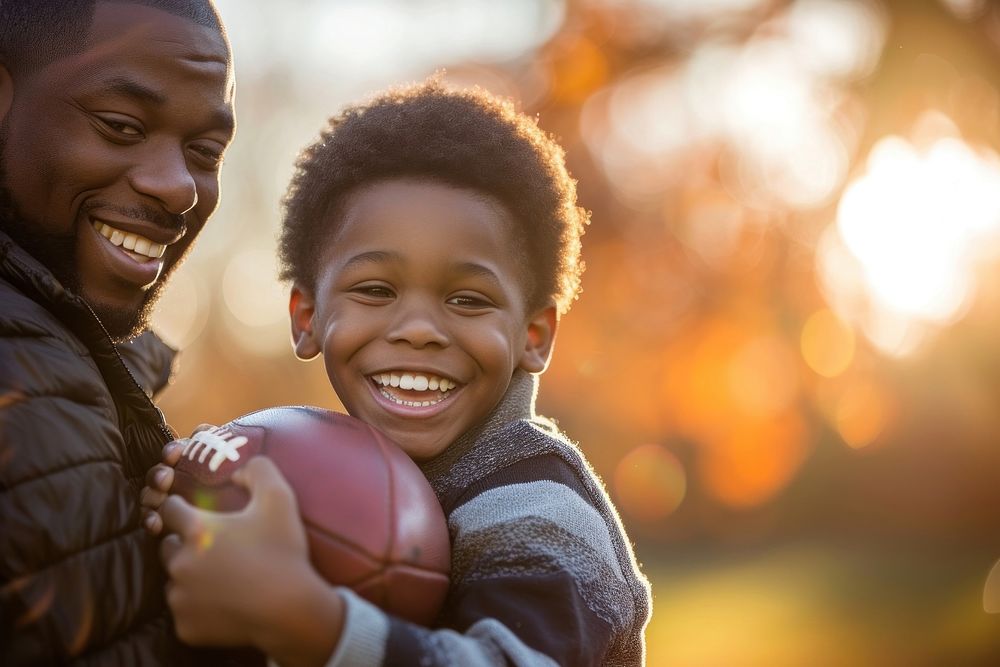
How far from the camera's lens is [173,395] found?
28344 millimetres

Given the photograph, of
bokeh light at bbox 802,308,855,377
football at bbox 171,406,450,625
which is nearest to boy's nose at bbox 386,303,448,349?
football at bbox 171,406,450,625

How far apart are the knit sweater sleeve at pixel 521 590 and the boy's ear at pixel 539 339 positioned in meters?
0.78

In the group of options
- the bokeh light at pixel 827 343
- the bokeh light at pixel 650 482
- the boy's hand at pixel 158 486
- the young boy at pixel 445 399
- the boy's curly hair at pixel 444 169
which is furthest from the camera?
the bokeh light at pixel 650 482

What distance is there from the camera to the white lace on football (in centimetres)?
239

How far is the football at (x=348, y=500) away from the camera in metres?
2.30

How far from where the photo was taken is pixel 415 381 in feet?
10.3

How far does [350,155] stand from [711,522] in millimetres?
17439

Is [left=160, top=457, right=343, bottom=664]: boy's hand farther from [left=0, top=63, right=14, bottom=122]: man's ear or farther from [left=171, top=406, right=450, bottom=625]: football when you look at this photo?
[left=0, top=63, right=14, bottom=122]: man's ear

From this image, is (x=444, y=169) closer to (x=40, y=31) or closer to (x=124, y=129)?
(x=124, y=129)

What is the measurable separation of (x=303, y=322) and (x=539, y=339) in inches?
34.1

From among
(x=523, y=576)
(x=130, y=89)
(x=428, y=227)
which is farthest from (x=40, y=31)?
(x=523, y=576)

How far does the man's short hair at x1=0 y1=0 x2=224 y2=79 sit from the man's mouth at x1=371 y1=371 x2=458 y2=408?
1.31 metres

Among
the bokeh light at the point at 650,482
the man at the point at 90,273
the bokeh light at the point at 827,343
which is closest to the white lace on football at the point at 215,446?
the man at the point at 90,273

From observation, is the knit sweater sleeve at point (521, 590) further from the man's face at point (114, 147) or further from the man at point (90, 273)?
the man's face at point (114, 147)
